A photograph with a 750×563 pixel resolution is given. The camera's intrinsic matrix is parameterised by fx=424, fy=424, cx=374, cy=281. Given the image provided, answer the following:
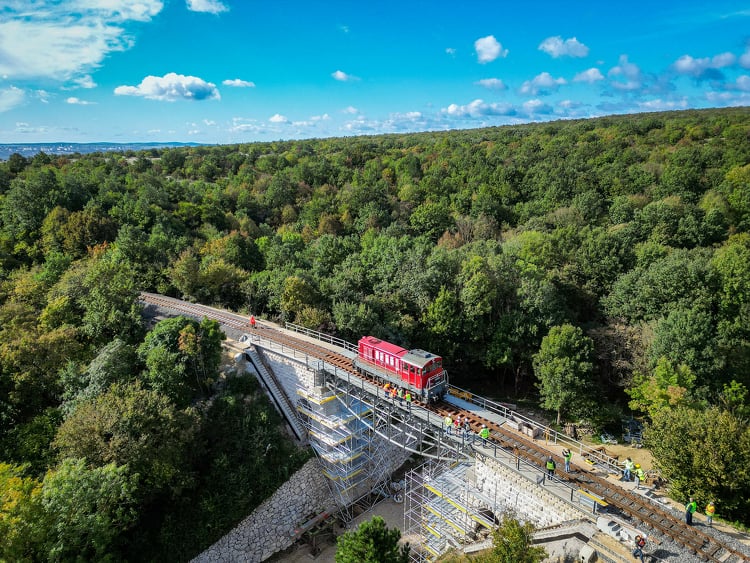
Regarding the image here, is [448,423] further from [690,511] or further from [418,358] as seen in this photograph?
[690,511]

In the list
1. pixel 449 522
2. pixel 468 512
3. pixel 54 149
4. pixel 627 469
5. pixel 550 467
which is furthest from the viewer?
pixel 54 149

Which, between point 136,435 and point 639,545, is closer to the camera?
point 639,545

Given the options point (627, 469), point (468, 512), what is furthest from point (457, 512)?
point (627, 469)

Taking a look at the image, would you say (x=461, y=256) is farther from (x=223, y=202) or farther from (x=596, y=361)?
(x=223, y=202)

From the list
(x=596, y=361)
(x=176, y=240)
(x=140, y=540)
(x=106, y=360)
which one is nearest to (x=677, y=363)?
(x=596, y=361)

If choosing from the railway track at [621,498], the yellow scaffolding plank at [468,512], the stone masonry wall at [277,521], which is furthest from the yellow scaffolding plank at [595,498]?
the stone masonry wall at [277,521]

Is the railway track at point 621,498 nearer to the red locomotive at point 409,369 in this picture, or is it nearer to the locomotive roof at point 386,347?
the red locomotive at point 409,369
